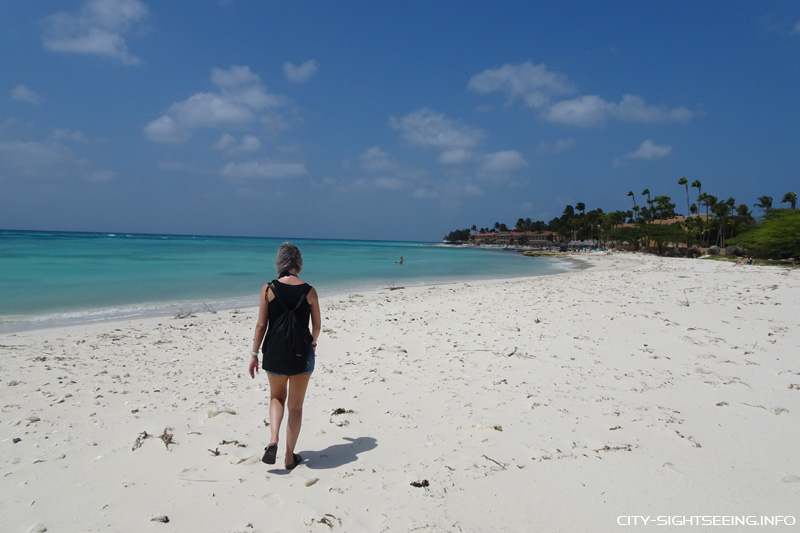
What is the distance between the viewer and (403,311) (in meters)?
10.7

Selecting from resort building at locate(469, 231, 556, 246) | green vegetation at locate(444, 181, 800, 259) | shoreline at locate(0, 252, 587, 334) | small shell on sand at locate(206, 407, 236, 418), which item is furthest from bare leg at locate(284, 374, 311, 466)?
resort building at locate(469, 231, 556, 246)

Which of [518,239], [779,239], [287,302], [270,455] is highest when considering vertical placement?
[518,239]

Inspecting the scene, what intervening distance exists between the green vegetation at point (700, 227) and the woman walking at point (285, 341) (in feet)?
129

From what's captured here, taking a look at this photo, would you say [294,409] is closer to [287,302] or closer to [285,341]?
[285,341]

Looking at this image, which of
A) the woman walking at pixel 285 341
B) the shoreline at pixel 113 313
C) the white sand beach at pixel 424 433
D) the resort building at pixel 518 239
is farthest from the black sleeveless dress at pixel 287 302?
the resort building at pixel 518 239

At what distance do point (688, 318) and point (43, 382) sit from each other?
1096 cm

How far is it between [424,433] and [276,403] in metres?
1.39

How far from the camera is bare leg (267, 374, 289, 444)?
131 inches

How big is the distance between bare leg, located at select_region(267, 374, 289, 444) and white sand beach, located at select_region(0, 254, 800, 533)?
0.28 meters

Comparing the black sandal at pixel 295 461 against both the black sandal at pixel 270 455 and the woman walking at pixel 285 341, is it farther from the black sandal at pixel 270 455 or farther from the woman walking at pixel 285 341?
the black sandal at pixel 270 455

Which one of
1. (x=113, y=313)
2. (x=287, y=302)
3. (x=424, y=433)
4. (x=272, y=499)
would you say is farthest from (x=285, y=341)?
(x=113, y=313)

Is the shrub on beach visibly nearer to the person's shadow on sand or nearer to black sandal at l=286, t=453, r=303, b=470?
the person's shadow on sand

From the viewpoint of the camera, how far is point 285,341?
3176mm

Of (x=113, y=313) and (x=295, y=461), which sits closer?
(x=295, y=461)
